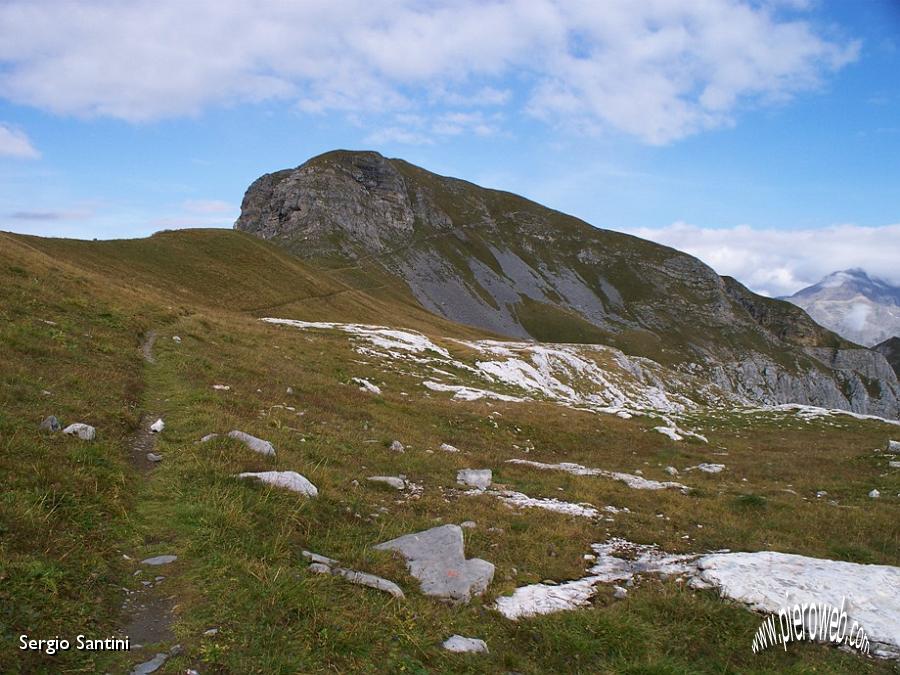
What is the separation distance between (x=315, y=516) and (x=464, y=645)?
12.7 feet

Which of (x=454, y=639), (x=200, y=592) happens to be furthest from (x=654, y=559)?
(x=200, y=592)

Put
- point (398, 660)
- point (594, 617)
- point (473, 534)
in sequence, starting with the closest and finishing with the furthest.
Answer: point (398, 660) < point (594, 617) < point (473, 534)

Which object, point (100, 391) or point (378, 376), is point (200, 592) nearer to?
point (100, 391)

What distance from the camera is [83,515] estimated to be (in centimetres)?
744

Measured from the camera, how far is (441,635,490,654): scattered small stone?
6340mm

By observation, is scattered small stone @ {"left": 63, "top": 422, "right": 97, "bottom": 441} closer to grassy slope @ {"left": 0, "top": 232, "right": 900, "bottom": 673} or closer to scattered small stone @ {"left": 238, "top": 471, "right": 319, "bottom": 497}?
grassy slope @ {"left": 0, "top": 232, "right": 900, "bottom": 673}

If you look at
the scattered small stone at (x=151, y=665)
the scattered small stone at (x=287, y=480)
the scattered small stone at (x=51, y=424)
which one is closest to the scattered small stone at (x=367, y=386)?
the scattered small stone at (x=287, y=480)

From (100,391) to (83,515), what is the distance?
7.43 meters

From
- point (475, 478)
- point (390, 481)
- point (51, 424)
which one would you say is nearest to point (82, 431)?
point (51, 424)

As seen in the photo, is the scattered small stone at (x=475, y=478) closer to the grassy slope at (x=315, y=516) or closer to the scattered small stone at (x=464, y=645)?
the grassy slope at (x=315, y=516)

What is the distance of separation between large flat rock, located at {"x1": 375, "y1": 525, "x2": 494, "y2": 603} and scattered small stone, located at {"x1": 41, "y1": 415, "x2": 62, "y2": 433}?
7.14 meters

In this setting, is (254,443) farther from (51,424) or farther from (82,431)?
(51,424)

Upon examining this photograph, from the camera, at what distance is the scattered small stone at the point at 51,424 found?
9695mm

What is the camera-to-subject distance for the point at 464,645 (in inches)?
253
